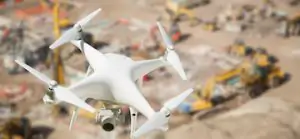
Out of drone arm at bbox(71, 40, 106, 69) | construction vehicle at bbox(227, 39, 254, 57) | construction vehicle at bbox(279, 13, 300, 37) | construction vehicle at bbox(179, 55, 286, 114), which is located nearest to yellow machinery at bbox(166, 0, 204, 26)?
construction vehicle at bbox(227, 39, 254, 57)

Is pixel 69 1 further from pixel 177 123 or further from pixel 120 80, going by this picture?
pixel 120 80

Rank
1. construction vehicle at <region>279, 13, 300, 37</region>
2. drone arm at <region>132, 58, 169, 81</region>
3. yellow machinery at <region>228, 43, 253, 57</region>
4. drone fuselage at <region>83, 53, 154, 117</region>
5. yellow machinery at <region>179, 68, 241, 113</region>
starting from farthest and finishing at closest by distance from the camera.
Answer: construction vehicle at <region>279, 13, 300, 37</region>
yellow machinery at <region>228, 43, 253, 57</region>
yellow machinery at <region>179, 68, 241, 113</region>
drone arm at <region>132, 58, 169, 81</region>
drone fuselage at <region>83, 53, 154, 117</region>

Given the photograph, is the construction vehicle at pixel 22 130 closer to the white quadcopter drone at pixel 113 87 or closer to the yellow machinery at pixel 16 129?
the yellow machinery at pixel 16 129

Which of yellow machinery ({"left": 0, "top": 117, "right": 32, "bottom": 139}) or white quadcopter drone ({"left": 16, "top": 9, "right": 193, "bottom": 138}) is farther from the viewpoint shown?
yellow machinery ({"left": 0, "top": 117, "right": 32, "bottom": 139})

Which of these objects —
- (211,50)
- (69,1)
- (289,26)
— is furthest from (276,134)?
(69,1)

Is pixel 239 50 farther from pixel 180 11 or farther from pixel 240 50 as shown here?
pixel 180 11

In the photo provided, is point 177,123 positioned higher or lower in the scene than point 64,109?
lower

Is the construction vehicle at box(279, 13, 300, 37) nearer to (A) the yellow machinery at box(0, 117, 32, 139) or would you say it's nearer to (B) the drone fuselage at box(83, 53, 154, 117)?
(A) the yellow machinery at box(0, 117, 32, 139)

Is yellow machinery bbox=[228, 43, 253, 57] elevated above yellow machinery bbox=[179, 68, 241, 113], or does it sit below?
above

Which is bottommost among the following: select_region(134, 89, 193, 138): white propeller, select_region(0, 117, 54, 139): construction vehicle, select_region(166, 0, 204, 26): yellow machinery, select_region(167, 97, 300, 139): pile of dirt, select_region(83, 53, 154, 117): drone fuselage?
select_region(167, 97, 300, 139): pile of dirt
